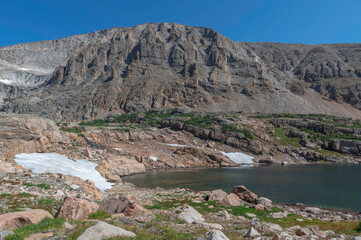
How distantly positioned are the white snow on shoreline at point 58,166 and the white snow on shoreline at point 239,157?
44.8m

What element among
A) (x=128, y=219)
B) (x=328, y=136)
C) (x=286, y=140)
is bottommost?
(x=286, y=140)

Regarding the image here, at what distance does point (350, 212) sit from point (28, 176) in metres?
29.1

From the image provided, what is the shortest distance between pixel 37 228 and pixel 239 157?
6682 cm

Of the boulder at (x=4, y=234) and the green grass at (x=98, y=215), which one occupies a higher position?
the boulder at (x=4, y=234)

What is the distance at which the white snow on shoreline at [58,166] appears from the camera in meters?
26.0

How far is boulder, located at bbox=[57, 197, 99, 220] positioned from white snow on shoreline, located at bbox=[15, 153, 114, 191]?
14.9 metres

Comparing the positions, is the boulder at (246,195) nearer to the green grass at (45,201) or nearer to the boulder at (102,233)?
the green grass at (45,201)

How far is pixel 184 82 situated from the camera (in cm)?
14838

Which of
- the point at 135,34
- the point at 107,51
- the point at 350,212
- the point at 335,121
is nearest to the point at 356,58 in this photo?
the point at 335,121

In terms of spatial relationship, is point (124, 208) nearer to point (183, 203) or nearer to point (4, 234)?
point (4, 234)

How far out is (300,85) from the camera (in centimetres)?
16088

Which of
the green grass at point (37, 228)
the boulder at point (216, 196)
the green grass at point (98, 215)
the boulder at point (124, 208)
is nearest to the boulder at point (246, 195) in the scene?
the boulder at point (216, 196)

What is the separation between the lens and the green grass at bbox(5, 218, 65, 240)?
685 cm

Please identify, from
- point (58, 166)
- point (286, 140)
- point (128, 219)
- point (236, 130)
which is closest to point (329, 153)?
point (286, 140)
